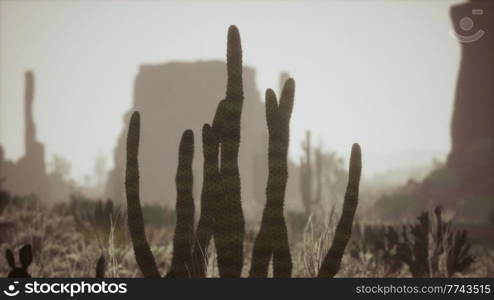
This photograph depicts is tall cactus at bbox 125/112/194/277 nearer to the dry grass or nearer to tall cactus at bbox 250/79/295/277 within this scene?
the dry grass

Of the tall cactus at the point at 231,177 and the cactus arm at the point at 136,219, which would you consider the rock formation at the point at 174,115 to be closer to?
the cactus arm at the point at 136,219

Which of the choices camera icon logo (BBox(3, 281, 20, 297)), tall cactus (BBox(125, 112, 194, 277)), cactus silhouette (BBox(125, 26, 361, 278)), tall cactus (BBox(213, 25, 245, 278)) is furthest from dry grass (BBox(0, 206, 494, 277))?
camera icon logo (BBox(3, 281, 20, 297))

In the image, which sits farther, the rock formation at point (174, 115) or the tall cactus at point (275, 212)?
the rock formation at point (174, 115)

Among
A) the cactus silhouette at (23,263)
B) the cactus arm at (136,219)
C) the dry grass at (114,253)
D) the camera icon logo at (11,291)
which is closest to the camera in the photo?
the camera icon logo at (11,291)

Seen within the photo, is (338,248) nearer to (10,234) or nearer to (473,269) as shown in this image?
(473,269)

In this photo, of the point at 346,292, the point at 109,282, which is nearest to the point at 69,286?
the point at 109,282

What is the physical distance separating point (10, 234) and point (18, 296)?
302 inches

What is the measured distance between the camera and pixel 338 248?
4.72m

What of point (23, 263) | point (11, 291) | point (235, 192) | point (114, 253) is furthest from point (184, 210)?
point (11, 291)

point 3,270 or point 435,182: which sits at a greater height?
point 435,182

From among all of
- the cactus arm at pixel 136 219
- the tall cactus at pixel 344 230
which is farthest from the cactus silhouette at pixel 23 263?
the tall cactus at pixel 344 230

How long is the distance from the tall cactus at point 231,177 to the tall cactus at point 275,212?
0.21 metres

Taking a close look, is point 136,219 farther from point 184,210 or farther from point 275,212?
point 275,212

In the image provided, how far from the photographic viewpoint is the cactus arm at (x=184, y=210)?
4.94 metres
